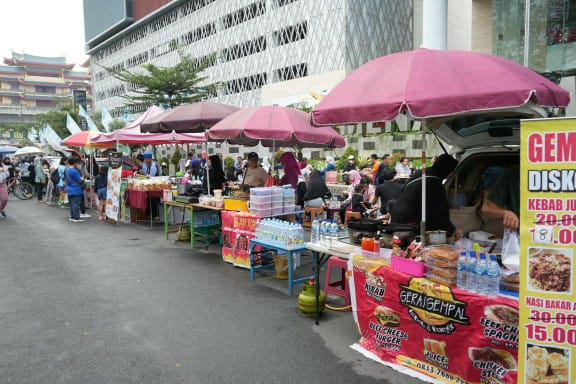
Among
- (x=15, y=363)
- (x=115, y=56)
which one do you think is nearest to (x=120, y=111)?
(x=115, y=56)

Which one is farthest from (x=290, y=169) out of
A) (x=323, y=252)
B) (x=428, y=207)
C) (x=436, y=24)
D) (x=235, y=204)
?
(x=436, y=24)

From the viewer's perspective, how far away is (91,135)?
52.1 ft

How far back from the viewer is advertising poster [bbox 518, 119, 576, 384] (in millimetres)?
2850

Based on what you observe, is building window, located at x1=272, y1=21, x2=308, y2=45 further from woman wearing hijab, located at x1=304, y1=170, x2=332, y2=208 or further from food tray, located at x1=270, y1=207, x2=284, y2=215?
food tray, located at x1=270, y1=207, x2=284, y2=215

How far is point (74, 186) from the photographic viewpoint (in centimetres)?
1290

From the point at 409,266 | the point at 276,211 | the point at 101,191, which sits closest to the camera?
the point at 409,266

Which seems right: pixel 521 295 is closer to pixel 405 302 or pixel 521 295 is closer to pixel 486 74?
pixel 405 302

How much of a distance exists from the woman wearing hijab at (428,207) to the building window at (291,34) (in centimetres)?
3333

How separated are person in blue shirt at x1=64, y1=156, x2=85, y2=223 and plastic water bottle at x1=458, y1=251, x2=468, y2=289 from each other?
39.0 feet

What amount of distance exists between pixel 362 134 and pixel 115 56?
2265 inches

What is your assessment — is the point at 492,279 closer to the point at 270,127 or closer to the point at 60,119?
the point at 270,127

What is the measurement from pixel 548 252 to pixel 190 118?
303 inches

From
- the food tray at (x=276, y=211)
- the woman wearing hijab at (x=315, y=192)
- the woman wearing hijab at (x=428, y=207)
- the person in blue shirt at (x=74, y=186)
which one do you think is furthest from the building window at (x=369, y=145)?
the woman wearing hijab at (x=428, y=207)

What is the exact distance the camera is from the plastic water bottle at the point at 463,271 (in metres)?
3.57
